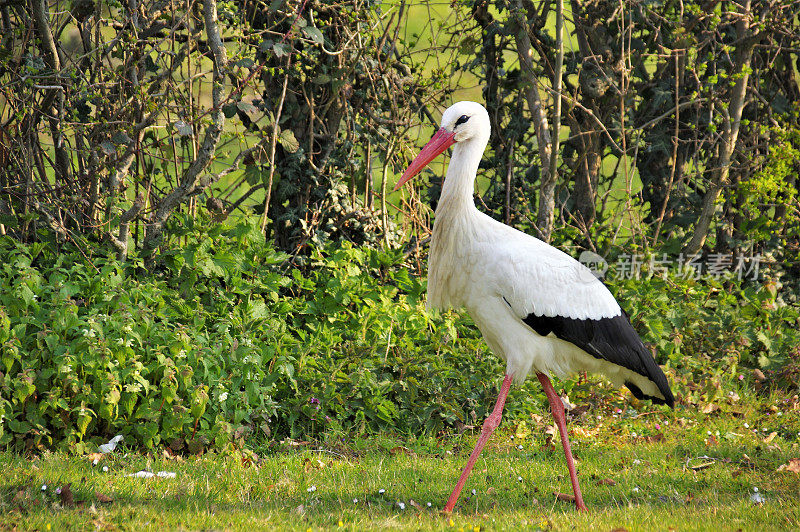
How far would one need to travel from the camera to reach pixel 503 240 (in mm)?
4336

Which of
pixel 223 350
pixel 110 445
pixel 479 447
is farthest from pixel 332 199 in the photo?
pixel 479 447

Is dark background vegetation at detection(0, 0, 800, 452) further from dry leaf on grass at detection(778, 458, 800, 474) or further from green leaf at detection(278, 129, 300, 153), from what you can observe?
dry leaf on grass at detection(778, 458, 800, 474)

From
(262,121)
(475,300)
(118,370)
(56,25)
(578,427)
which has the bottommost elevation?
(578,427)

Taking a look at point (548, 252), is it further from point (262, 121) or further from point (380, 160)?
point (262, 121)

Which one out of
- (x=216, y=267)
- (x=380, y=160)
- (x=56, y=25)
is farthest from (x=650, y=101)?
(x=56, y=25)

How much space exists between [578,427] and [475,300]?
5.34ft

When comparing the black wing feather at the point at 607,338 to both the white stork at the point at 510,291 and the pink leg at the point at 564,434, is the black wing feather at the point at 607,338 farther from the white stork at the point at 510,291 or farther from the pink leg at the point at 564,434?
the pink leg at the point at 564,434

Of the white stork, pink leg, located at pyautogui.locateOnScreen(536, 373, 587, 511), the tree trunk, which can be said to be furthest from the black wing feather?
the tree trunk

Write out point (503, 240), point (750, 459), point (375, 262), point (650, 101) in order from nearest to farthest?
1. point (503, 240)
2. point (750, 459)
3. point (375, 262)
4. point (650, 101)

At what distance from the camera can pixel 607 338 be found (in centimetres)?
447

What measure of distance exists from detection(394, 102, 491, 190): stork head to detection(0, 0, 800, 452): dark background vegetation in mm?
A: 1336

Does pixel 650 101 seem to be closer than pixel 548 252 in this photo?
A: No

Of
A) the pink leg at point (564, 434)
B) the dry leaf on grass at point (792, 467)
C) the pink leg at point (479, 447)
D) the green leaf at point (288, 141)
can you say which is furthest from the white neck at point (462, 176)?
the dry leaf on grass at point (792, 467)

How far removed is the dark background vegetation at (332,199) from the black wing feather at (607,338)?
1.03 metres
